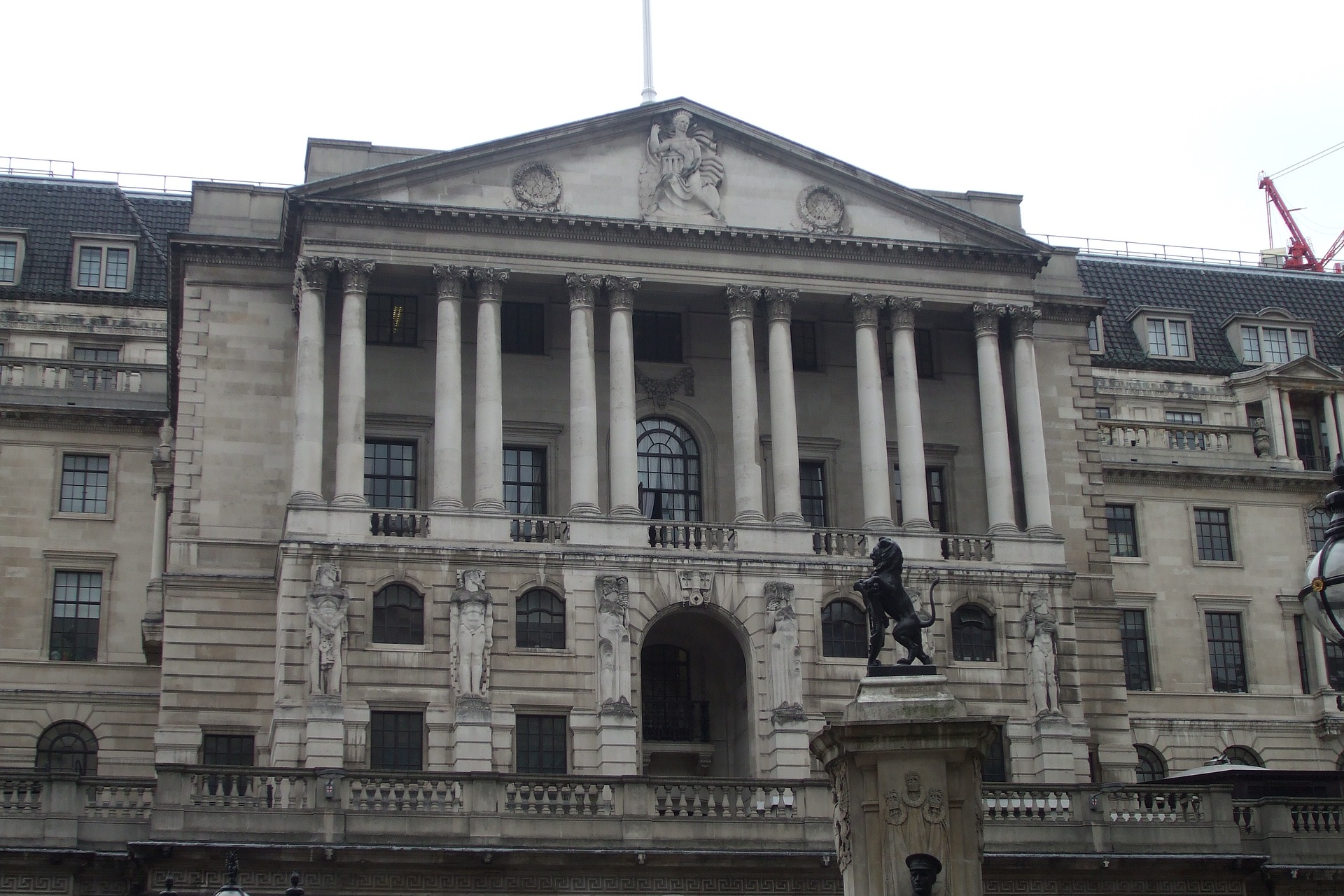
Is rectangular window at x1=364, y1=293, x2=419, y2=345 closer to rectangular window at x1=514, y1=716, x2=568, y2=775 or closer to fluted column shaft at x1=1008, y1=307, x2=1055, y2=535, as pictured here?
rectangular window at x1=514, y1=716, x2=568, y2=775

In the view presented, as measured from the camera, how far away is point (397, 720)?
4959 cm

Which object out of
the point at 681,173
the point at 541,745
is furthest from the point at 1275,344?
the point at 541,745

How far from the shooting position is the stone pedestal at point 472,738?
48.9 metres

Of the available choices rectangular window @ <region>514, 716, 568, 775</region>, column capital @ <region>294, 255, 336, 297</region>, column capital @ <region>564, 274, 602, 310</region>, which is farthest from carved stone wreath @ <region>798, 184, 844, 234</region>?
rectangular window @ <region>514, 716, 568, 775</region>

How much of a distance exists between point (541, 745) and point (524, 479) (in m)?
8.76

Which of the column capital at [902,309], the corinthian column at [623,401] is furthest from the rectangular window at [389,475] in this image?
the column capital at [902,309]

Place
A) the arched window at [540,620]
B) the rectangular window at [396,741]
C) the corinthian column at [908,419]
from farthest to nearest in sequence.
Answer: the corinthian column at [908,419], the arched window at [540,620], the rectangular window at [396,741]

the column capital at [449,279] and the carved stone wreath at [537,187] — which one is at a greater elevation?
the carved stone wreath at [537,187]

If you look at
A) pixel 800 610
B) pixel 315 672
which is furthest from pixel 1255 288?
pixel 315 672

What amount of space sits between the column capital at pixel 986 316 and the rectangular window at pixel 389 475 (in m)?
17.2

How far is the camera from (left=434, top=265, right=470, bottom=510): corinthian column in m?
51.9

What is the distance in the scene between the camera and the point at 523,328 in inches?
2244

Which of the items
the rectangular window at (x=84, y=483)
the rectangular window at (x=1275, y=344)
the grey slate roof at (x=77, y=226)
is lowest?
the rectangular window at (x=84, y=483)

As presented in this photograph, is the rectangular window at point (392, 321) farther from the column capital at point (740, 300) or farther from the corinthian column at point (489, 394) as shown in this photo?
the column capital at point (740, 300)
